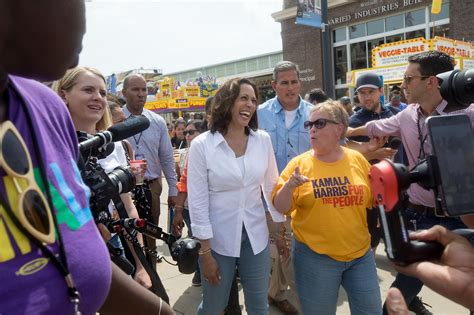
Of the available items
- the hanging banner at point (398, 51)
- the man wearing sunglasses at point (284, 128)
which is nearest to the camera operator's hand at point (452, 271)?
the man wearing sunglasses at point (284, 128)

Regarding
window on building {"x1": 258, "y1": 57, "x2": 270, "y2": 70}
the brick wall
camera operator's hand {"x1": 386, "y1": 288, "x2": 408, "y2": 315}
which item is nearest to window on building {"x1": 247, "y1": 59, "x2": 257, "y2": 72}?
window on building {"x1": 258, "y1": 57, "x2": 270, "y2": 70}

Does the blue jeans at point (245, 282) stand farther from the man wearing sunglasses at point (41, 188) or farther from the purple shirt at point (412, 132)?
the man wearing sunglasses at point (41, 188)

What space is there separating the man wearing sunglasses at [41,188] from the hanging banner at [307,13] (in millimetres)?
11167

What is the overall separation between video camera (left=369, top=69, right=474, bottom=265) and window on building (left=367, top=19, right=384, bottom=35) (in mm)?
23955

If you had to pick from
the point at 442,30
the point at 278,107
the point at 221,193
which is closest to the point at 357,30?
the point at 442,30

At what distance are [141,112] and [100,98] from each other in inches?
82.5

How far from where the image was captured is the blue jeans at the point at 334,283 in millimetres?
2428

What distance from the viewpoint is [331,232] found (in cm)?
240

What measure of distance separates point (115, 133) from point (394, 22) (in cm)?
2356

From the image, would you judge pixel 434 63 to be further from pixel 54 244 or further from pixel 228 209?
pixel 54 244

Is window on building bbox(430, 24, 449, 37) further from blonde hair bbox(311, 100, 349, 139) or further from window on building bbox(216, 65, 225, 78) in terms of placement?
window on building bbox(216, 65, 225, 78)

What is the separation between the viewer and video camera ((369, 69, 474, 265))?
2.91ft

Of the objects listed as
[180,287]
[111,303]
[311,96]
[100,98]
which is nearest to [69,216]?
[111,303]

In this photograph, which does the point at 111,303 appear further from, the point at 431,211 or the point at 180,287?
the point at 180,287
